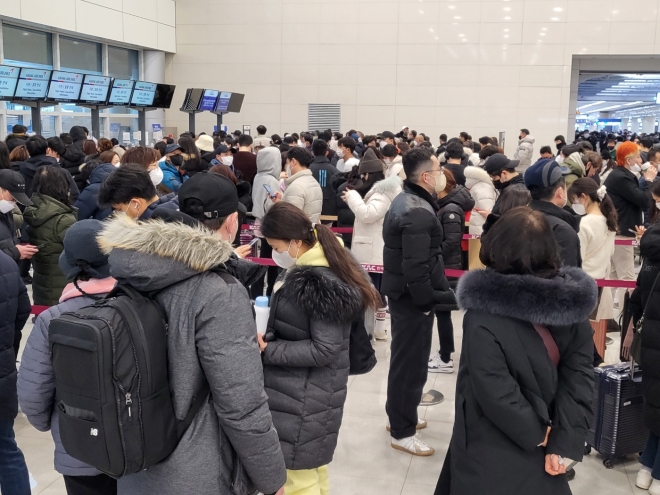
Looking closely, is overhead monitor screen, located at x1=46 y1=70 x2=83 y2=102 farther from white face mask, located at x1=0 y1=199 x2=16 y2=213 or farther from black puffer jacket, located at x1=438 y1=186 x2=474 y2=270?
black puffer jacket, located at x1=438 y1=186 x2=474 y2=270

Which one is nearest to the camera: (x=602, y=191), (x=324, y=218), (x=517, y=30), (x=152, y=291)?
(x=152, y=291)

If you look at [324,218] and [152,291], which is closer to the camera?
[152,291]

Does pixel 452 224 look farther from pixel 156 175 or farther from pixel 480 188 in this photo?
pixel 156 175

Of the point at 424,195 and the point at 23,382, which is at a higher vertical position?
the point at 424,195

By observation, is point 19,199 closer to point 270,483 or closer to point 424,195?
point 424,195

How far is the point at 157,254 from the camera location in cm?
204

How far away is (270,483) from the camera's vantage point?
217cm

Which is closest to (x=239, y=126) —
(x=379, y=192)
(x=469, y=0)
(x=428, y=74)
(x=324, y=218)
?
(x=428, y=74)

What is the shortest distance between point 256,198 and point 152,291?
20.0 feet

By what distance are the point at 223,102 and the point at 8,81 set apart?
21.9 feet

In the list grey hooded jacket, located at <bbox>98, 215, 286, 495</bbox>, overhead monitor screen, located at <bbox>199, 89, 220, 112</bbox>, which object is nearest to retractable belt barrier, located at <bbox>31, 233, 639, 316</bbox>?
grey hooded jacket, located at <bbox>98, 215, 286, 495</bbox>

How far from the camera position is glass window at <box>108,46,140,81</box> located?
2005 cm

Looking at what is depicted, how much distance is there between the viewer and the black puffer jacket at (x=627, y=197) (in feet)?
25.2

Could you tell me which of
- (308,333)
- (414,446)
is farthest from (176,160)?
(308,333)
